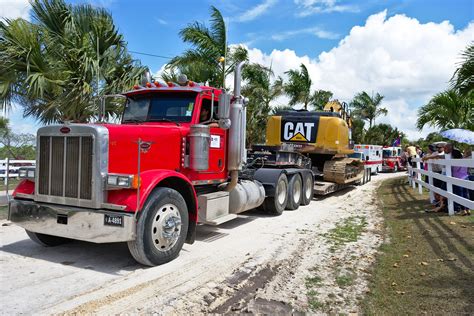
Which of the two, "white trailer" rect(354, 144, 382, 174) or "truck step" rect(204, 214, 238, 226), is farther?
"white trailer" rect(354, 144, 382, 174)

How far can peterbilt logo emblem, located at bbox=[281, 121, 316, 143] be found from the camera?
13.0 m

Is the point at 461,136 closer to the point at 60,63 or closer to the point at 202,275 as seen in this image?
the point at 202,275

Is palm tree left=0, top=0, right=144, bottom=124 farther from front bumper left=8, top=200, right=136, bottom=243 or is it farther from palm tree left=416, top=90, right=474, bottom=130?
palm tree left=416, top=90, right=474, bottom=130

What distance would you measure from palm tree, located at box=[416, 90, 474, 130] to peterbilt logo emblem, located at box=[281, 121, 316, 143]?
509 centimetres

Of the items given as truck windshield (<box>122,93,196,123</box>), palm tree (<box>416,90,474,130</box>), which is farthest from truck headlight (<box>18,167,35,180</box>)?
palm tree (<box>416,90,474,130</box>)

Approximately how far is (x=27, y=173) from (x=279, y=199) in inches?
223

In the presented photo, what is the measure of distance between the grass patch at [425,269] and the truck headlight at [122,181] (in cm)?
293

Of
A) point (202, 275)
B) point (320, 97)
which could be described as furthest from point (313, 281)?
point (320, 97)

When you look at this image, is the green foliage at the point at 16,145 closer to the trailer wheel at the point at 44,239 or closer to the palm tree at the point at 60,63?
the palm tree at the point at 60,63

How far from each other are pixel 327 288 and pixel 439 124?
42.2ft

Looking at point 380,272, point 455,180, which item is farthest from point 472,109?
point 380,272

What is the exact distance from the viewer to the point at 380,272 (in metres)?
5.05

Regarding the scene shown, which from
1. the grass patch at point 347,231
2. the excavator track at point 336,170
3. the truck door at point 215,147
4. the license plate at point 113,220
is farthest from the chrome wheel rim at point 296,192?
the license plate at point 113,220

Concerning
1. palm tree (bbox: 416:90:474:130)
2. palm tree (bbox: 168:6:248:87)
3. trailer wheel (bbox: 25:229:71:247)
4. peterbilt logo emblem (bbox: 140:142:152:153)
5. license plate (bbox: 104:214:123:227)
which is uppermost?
palm tree (bbox: 168:6:248:87)
